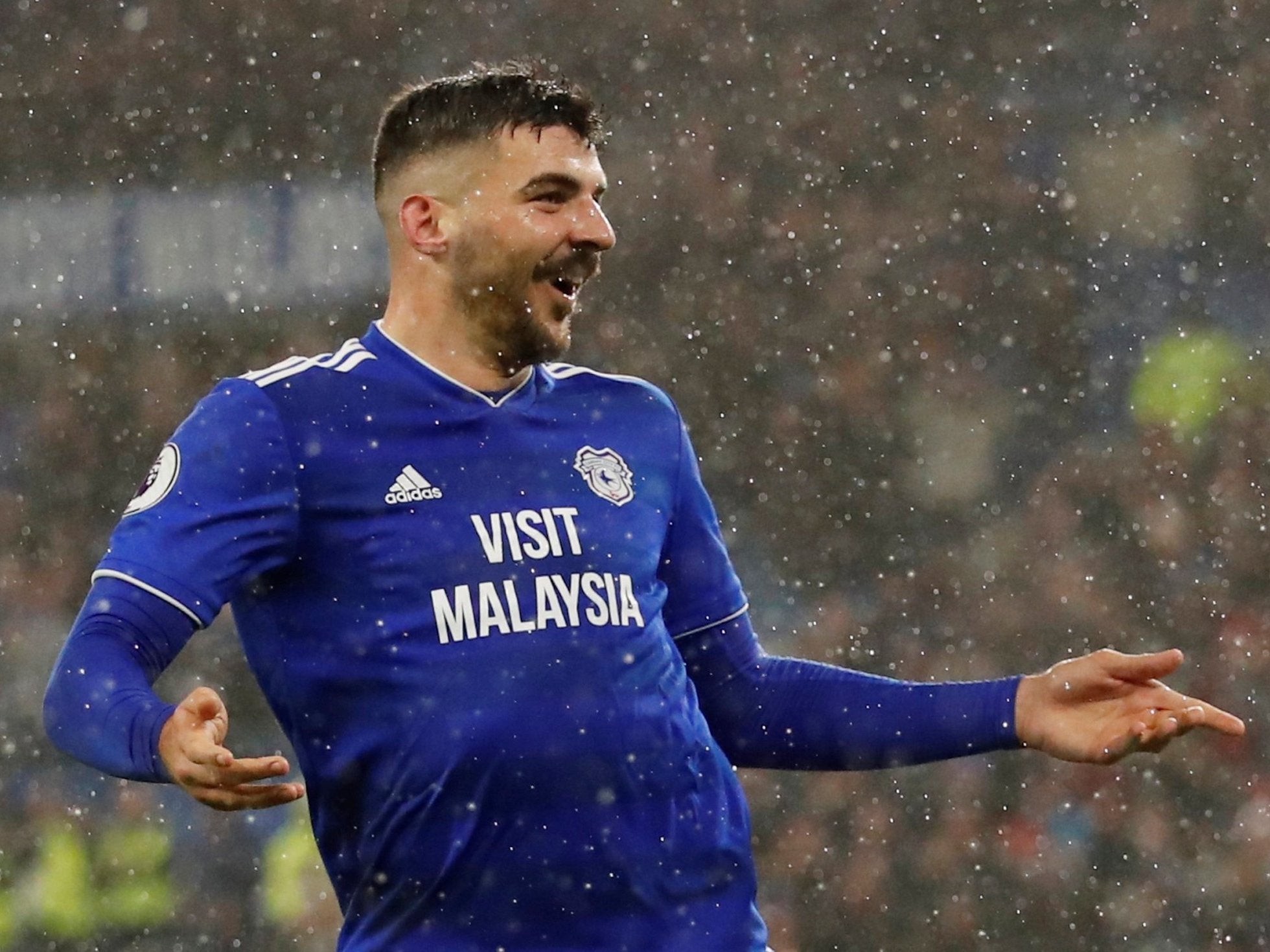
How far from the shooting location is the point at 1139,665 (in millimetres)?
2035

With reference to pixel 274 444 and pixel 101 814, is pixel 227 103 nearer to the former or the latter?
pixel 101 814

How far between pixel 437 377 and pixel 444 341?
70 millimetres

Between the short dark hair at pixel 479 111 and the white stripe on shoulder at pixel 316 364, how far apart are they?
29 cm

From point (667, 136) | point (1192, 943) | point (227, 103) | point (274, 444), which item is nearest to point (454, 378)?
point (274, 444)

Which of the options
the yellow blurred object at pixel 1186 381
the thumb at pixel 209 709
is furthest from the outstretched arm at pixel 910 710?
the yellow blurred object at pixel 1186 381

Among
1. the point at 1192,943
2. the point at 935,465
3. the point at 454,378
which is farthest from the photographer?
the point at 935,465

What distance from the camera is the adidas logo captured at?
2.05 m

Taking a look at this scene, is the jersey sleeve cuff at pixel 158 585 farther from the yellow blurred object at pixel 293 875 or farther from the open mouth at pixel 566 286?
the yellow blurred object at pixel 293 875

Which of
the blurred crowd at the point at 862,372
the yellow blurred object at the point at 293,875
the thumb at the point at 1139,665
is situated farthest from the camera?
the yellow blurred object at the point at 293,875

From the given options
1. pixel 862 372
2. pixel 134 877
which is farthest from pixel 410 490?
pixel 862 372

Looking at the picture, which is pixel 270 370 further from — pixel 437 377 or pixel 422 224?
pixel 422 224

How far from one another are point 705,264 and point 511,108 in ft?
17.2

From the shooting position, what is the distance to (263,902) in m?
6.44

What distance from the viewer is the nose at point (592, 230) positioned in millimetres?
2211
